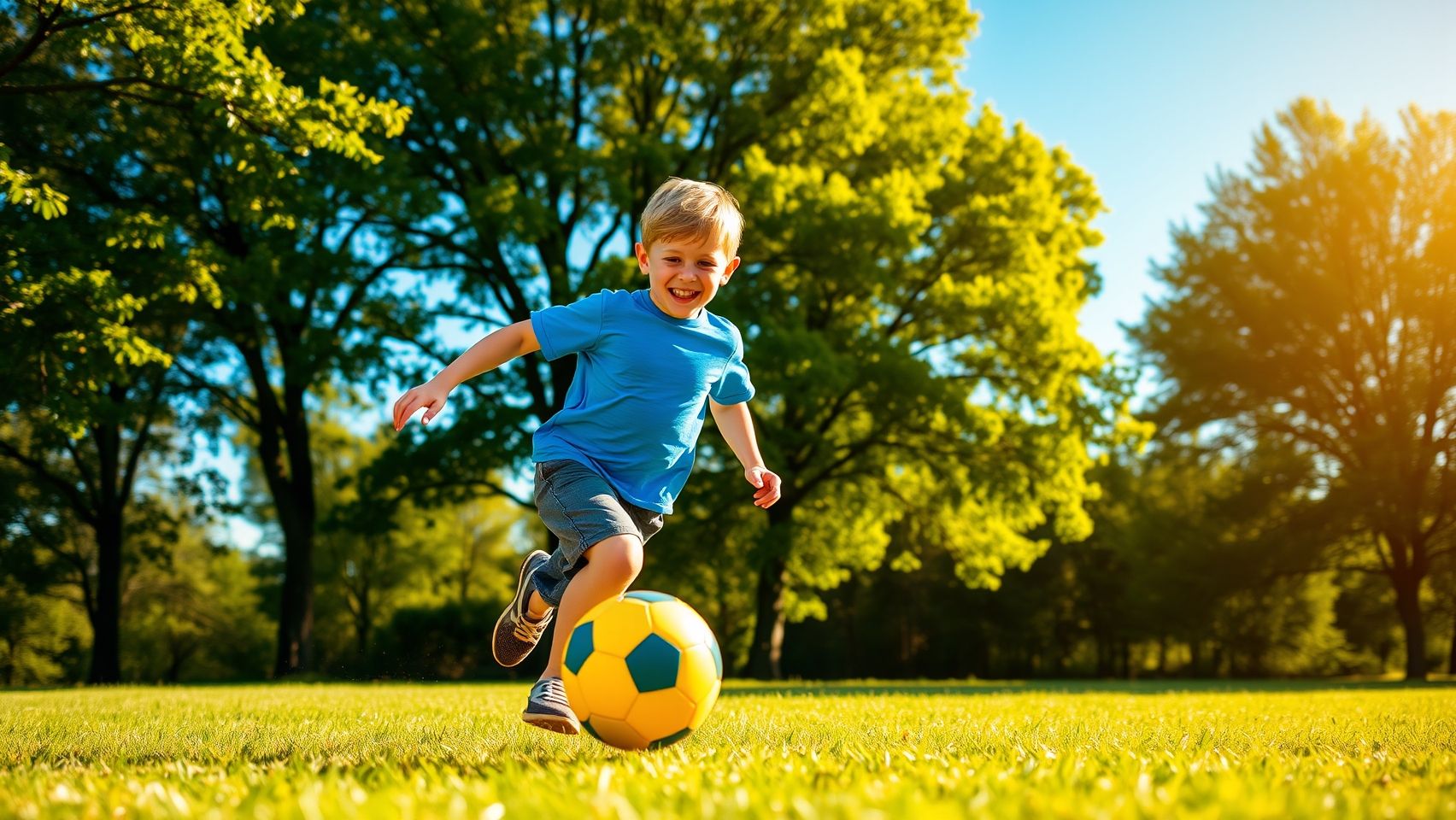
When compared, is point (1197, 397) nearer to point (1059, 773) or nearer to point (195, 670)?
point (1059, 773)

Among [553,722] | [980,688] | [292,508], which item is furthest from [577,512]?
[292,508]

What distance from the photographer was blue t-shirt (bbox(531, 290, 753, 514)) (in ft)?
12.7

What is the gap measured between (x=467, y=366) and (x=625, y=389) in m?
0.62

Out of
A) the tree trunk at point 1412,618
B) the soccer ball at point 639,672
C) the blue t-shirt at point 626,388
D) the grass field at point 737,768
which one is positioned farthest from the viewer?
the tree trunk at point 1412,618

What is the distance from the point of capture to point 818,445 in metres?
19.6

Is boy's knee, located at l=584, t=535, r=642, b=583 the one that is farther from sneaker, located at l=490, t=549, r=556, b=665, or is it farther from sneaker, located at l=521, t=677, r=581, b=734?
sneaker, located at l=490, t=549, r=556, b=665

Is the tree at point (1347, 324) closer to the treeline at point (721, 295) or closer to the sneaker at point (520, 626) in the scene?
the treeline at point (721, 295)

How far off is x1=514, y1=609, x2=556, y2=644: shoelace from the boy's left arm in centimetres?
106

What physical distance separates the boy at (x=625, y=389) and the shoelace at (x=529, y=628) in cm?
22

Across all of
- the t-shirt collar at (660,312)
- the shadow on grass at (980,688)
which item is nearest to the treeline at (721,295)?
the shadow on grass at (980,688)

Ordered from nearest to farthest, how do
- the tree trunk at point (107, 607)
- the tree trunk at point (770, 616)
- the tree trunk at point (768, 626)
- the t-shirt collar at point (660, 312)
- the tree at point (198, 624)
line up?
the t-shirt collar at point (660, 312) < the tree trunk at point (770, 616) < the tree trunk at point (768, 626) < the tree trunk at point (107, 607) < the tree at point (198, 624)

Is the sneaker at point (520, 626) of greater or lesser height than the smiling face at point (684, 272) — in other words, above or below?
below

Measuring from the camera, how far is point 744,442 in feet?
14.6

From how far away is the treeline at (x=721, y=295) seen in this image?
1141cm
